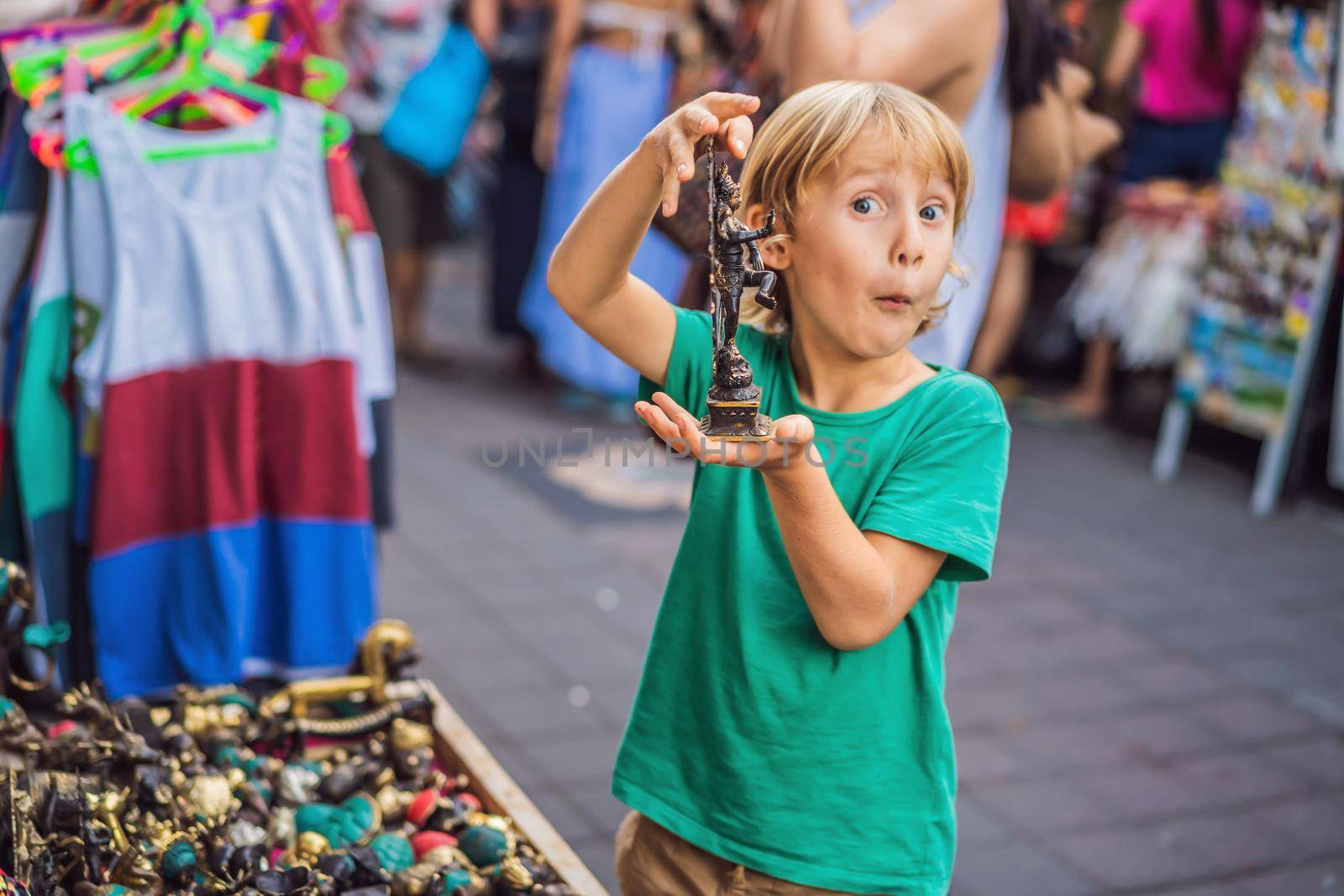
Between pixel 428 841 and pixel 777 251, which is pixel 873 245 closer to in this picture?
pixel 777 251

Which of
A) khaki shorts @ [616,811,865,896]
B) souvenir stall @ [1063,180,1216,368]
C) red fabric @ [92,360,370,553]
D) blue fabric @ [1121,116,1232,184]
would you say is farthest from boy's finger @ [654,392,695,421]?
blue fabric @ [1121,116,1232,184]

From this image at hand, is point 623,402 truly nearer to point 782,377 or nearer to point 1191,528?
point 1191,528

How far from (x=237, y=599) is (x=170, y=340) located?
47 cm

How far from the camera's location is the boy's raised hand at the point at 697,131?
128 cm

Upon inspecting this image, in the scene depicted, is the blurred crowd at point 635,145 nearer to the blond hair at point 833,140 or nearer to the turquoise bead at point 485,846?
Answer: the turquoise bead at point 485,846

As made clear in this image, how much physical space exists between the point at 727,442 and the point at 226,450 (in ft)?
5.07

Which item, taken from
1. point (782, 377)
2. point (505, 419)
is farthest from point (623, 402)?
point (782, 377)

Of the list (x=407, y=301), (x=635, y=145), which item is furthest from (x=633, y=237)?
(x=407, y=301)

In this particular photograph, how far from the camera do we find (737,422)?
4.07ft

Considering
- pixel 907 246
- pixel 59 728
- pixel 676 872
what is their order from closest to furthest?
pixel 907 246
pixel 676 872
pixel 59 728

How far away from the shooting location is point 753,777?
1.53 metres

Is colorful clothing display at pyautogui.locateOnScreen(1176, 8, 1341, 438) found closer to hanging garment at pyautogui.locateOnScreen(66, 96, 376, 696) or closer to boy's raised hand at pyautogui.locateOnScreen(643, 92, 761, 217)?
hanging garment at pyautogui.locateOnScreen(66, 96, 376, 696)

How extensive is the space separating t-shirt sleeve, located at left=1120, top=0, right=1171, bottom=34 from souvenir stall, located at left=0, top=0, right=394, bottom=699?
13.7ft

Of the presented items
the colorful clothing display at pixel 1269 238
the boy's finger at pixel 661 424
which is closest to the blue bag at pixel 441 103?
the colorful clothing display at pixel 1269 238
